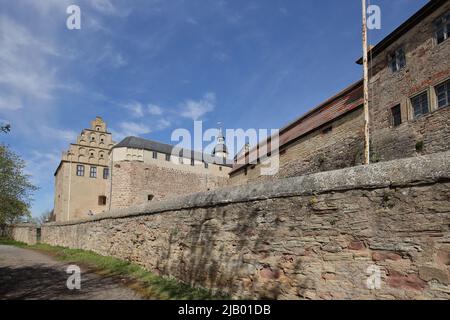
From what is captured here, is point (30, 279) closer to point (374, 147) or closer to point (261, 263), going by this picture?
point (261, 263)

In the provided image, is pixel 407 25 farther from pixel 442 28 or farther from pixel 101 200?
pixel 101 200

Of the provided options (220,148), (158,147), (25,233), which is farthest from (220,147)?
(25,233)

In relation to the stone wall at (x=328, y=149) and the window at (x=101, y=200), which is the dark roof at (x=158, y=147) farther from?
the stone wall at (x=328, y=149)

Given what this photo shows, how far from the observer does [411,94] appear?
12352 millimetres

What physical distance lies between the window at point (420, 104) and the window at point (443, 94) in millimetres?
411

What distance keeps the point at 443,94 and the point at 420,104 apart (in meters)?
0.92

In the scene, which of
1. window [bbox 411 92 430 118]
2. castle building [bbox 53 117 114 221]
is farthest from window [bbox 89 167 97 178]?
window [bbox 411 92 430 118]

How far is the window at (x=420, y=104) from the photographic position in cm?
1178

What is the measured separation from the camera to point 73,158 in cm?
3566

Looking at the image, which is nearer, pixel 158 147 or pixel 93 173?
pixel 93 173

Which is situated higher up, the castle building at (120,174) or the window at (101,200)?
the castle building at (120,174)

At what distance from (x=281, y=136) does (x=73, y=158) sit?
25.9 meters

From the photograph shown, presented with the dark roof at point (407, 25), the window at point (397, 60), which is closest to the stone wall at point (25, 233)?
the dark roof at point (407, 25)
